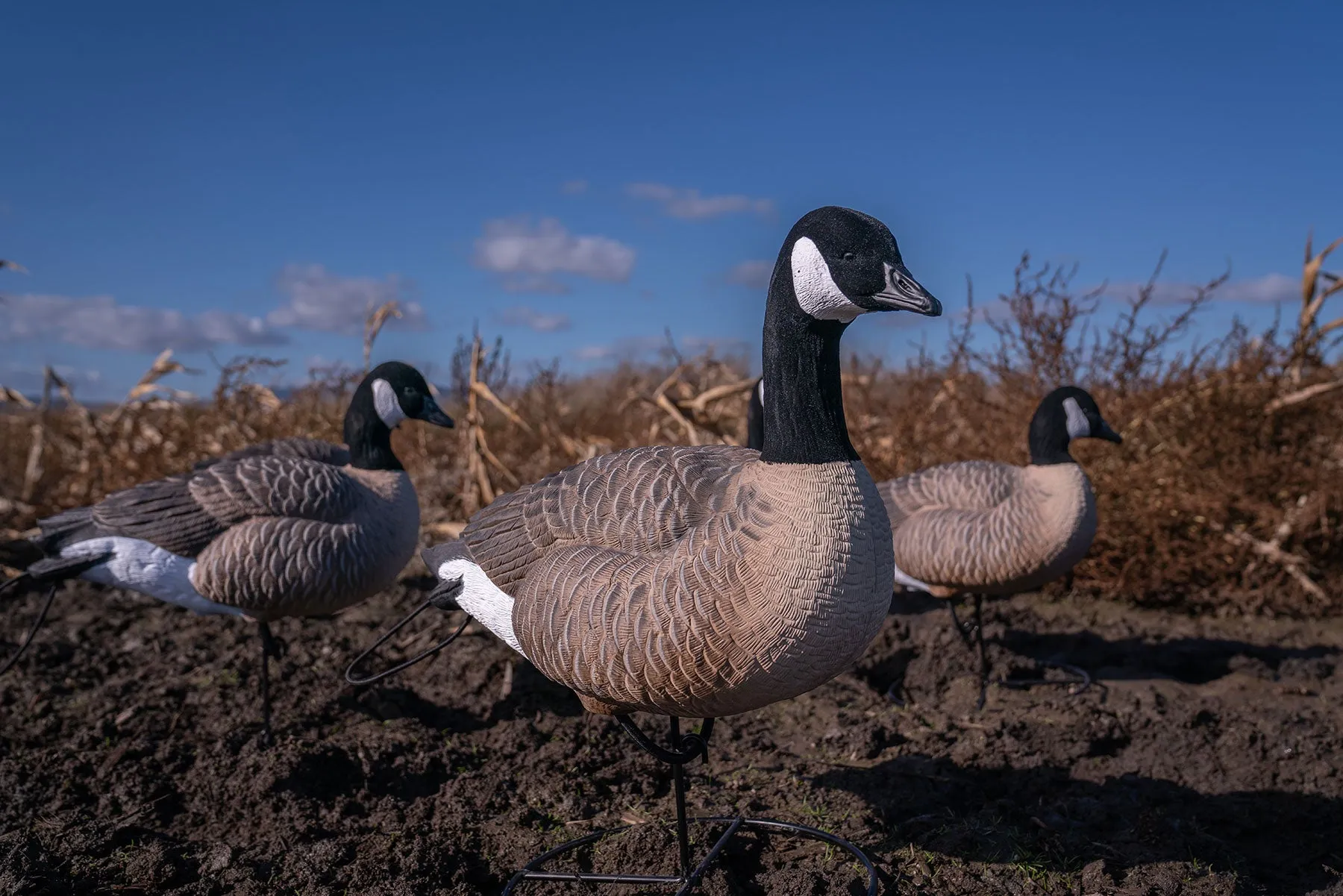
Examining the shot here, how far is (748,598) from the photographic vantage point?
2752 millimetres

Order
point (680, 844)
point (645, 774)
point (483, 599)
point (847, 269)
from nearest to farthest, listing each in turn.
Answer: point (847, 269) → point (680, 844) → point (483, 599) → point (645, 774)

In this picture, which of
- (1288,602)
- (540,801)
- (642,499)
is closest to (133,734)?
(540,801)

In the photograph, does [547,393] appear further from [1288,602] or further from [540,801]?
[1288,602]

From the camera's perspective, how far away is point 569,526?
130 inches

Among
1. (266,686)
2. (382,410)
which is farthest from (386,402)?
(266,686)

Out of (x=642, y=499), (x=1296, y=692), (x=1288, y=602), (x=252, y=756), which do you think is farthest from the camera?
(x=1288, y=602)

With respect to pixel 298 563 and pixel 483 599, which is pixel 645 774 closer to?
pixel 483 599

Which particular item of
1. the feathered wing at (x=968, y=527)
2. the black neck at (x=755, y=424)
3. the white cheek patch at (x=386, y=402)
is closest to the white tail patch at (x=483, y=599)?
the white cheek patch at (x=386, y=402)

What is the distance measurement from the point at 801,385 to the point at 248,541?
3.93 meters

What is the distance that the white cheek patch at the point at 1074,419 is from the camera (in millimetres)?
6531

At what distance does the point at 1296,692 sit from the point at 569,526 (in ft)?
19.1

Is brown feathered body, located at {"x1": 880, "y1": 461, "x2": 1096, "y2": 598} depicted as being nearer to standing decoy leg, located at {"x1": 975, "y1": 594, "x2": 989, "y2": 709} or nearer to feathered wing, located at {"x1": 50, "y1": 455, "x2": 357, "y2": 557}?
standing decoy leg, located at {"x1": 975, "y1": 594, "x2": 989, "y2": 709}

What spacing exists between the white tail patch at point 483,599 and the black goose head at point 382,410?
242cm

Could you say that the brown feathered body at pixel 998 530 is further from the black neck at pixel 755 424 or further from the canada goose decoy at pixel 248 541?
the canada goose decoy at pixel 248 541
